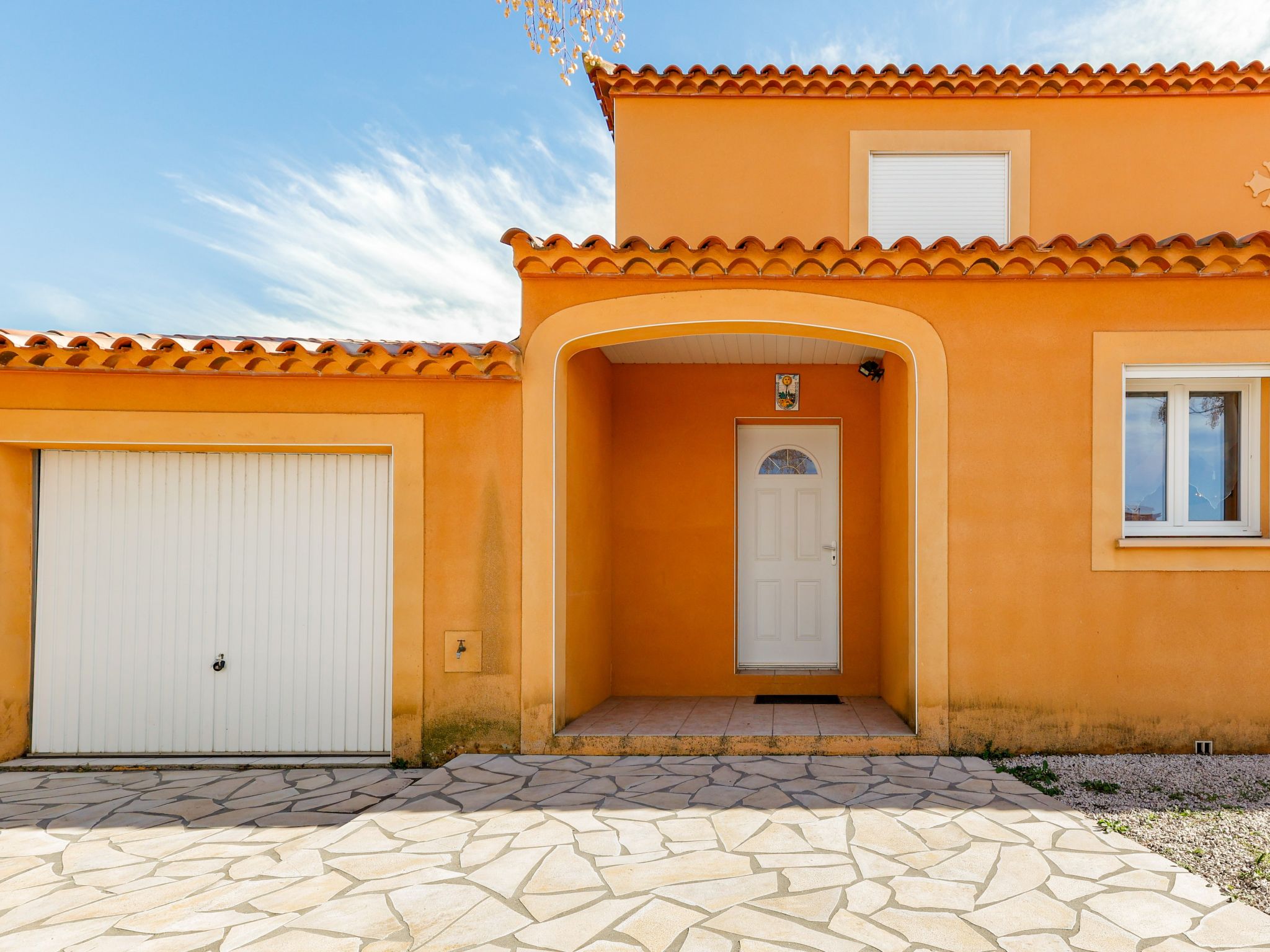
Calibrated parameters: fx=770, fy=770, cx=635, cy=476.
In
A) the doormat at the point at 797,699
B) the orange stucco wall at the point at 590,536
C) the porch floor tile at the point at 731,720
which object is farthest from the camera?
the doormat at the point at 797,699

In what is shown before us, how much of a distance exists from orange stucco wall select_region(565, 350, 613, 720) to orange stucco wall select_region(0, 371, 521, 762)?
662 millimetres

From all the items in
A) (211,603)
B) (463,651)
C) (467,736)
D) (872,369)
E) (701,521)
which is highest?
(872,369)

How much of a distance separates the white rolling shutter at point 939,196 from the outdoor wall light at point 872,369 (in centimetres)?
150

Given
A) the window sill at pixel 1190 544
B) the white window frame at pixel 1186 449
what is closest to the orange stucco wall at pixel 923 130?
the white window frame at pixel 1186 449

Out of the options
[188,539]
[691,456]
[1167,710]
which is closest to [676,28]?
[691,456]

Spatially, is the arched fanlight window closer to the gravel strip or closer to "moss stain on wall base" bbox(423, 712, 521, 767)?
the gravel strip

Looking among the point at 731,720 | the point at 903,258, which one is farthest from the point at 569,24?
the point at 731,720

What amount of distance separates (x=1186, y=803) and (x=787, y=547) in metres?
4.28

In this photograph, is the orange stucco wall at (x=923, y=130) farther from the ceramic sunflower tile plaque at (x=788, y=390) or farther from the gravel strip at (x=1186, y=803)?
the gravel strip at (x=1186, y=803)

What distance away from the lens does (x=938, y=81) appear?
28.5 feet

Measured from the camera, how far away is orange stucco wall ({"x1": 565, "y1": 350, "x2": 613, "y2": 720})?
7.02m

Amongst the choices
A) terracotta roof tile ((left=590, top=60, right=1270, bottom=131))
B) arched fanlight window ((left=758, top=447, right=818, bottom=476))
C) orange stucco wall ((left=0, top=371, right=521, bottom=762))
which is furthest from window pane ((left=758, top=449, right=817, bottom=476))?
terracotta roof tile ((left=590, top=60, right=1270, bottom=131))

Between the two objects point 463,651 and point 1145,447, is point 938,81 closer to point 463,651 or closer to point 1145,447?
point 1145,447

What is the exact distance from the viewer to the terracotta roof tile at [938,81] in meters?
8.58
